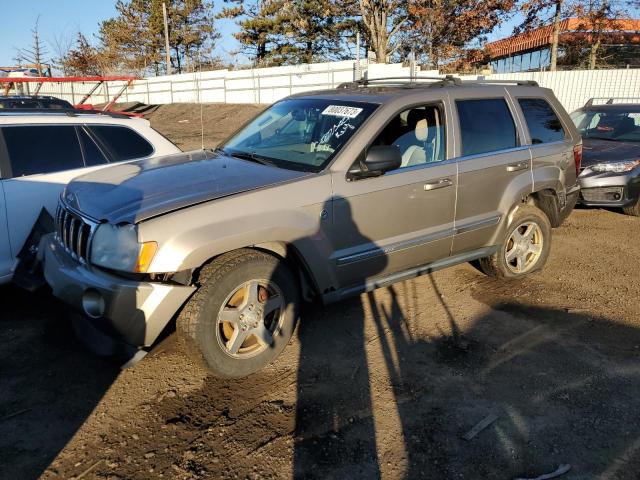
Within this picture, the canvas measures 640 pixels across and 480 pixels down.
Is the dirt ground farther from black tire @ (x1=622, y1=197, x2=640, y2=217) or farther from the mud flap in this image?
black tire @ (x1=622, y1=197, x2=640, y2=217)

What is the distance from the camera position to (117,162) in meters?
5.00

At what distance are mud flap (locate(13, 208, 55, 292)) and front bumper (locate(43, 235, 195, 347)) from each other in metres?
0.98

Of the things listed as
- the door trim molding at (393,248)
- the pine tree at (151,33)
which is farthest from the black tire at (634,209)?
the pine tree at (151,33)

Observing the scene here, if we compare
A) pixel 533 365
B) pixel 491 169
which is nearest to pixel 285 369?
pixel 533 365

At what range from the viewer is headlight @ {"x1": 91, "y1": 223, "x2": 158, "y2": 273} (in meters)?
2.85

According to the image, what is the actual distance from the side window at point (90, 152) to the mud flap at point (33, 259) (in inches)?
28.2

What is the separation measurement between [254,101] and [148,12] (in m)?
24.9

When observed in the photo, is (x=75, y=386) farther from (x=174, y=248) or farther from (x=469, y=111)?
(x=469, y=111)

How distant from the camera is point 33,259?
4082mm

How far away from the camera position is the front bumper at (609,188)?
7.20 metres

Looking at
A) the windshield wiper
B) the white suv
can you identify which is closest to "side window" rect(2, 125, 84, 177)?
the white suv

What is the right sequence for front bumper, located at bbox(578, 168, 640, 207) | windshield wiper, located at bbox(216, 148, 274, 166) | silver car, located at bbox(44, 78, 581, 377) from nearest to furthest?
silver car, located at bbox(44, 78, 581, 377) < windshield wiper, located at bbox(216, 148, 274, 166) < front bumper, located at bbox(578, 168, 640, 207)

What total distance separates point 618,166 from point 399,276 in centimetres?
511

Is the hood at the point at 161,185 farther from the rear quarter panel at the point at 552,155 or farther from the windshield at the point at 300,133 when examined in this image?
the rear quarter panel at the point at 552,155
